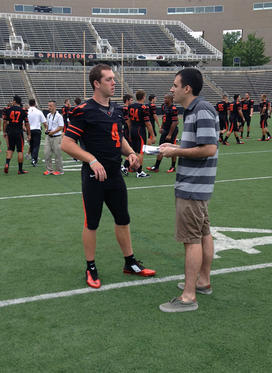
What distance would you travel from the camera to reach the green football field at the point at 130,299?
108 inches

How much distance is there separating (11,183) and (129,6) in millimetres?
59663

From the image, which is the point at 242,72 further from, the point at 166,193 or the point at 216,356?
the point at 216,356

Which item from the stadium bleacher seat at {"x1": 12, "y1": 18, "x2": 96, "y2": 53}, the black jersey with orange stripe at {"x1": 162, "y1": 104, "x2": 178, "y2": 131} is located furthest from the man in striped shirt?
the stadium bleacher seat at {"x1": 12, "y1": 18, "x2": 96, "y2": 53}

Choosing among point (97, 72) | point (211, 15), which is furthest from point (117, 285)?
point (211, 15)

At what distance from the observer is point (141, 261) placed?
4453 millimetres

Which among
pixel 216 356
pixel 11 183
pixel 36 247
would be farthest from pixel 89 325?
pixel 11 183

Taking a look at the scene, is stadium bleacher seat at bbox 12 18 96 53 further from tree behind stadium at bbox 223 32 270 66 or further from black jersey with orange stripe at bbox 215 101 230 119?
black jersey with orange stripe at bbox 215 101 230 119

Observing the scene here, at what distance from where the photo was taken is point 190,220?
129 inches

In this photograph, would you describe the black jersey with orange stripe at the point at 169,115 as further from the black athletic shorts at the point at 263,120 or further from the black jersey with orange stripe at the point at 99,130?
the black athletic shorts at the point at 263,120

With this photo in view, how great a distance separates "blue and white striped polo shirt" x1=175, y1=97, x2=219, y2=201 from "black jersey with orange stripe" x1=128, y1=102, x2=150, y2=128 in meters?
6.49

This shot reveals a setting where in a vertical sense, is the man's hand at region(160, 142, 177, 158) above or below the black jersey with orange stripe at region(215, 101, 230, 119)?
below

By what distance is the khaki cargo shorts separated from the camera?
129 inches

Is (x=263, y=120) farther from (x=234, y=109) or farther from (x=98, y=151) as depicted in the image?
(x=98, y=151)

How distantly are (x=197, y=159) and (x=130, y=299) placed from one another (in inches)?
53.0
